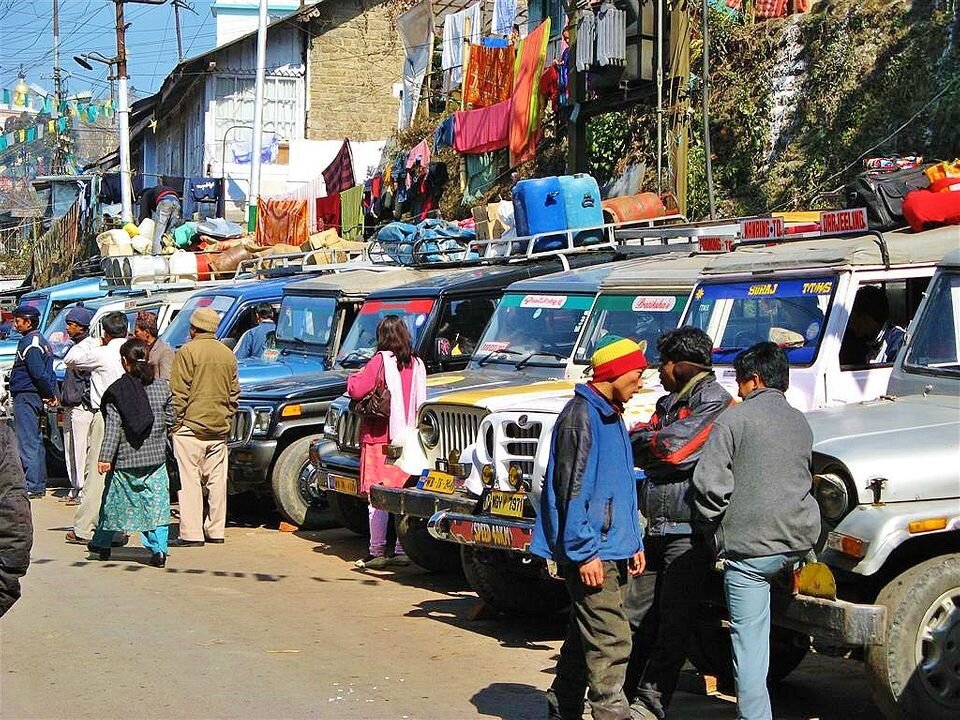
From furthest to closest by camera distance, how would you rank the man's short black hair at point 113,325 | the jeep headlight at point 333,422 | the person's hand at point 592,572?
1. the man's short black hair at point 113,325
2. the jeep headlight at point 333,422
3. the person's hand at point 592,572

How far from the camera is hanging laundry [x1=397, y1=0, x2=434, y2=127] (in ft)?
109

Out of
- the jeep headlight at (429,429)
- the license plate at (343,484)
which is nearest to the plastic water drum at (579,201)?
the license plate at (343,484)

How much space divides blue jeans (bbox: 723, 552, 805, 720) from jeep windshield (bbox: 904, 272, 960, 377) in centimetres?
199

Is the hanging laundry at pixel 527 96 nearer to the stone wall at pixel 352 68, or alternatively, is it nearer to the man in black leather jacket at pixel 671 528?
the stone wall at pixel 352 68

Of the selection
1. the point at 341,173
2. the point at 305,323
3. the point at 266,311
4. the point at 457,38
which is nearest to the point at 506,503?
the point at 305,323

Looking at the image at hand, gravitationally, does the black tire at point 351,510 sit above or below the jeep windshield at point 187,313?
below

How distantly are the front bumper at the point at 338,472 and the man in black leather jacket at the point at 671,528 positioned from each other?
3888mm

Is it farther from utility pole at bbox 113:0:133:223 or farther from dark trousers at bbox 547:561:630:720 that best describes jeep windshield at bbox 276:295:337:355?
utility pole at bbox 113:0:133:223

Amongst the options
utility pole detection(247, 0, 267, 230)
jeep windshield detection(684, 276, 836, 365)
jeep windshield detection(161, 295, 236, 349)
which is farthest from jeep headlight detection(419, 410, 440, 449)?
utility pole detection(247, 0, 267, 230)

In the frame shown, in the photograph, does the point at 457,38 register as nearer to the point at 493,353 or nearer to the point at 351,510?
the point at 351,510

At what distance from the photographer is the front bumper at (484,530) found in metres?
7.06

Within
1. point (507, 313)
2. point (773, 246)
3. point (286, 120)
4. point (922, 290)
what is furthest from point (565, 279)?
point (286, 120)

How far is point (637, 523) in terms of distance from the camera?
5520 mm

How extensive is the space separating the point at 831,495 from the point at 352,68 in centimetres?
3526
